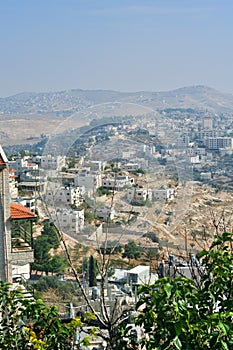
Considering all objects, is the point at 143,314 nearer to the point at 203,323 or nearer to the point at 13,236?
the point at 203,323

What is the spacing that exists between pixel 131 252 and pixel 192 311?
12.3 meters

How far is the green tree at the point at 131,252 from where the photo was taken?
531 inches

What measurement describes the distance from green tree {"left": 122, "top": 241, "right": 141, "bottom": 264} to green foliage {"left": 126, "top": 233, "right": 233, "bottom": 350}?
12198 mm

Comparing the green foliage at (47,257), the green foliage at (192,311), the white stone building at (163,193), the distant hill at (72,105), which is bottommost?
the green foliage at (47,257)

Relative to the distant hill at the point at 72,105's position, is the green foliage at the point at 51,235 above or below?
below

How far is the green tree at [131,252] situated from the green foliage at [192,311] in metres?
12.2

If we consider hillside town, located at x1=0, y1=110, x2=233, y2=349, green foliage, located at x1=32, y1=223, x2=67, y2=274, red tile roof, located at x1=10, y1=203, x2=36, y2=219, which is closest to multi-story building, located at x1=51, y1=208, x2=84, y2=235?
hillside town, located at x1=0, y1=110, x2=233, y2=349

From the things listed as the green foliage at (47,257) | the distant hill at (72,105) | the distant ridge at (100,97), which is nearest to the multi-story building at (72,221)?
the green foliage at (47,257)

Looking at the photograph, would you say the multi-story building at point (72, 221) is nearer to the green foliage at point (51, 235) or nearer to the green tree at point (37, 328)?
the green foliage at point (51, 235)

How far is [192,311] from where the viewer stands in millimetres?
1268

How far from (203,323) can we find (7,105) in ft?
312

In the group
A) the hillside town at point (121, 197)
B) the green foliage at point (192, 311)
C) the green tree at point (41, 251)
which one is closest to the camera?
the green foliage at point (192, 311)

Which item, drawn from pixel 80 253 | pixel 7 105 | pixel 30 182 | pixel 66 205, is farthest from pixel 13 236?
pixel 7 105

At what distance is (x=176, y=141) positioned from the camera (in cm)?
2342
